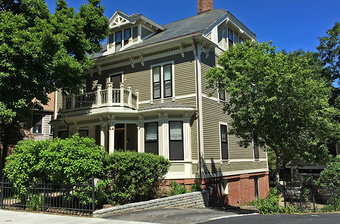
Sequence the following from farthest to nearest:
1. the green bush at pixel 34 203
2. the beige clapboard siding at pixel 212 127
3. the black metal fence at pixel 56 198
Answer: the beige clapboard siding at pixel 212 127 < the green bush at pixel 34 203 < the black metal fence at pixel 56 198

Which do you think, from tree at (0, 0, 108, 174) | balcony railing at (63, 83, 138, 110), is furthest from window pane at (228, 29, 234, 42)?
tree at (0, 0, 108, 174)

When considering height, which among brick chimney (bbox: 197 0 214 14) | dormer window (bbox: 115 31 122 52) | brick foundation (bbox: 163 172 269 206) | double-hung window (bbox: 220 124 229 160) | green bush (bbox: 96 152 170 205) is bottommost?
brick foundation (bbox: 163 172 269 206)

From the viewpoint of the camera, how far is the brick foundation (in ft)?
54.0

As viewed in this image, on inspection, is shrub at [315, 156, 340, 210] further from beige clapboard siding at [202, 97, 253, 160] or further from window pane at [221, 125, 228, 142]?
window pane at [221, 125, 228, 142]

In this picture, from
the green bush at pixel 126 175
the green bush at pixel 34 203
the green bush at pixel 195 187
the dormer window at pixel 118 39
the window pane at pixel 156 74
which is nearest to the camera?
the green bush at pixel 34 203

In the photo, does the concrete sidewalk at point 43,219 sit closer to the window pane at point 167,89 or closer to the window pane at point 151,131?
the window pane at point 151,131

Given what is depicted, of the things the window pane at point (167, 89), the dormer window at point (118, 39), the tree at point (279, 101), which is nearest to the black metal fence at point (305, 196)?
the tree at point (279, 101)

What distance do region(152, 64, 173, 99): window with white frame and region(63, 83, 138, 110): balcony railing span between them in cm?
132

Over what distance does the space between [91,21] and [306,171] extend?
31952mm

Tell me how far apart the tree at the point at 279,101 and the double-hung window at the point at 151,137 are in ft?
16.5

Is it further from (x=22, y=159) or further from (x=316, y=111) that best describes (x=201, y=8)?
(x=22, y=159)

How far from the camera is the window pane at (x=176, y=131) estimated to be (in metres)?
16.5

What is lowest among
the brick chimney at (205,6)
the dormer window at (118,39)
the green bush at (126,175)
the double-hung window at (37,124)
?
the green bush at (126,175)

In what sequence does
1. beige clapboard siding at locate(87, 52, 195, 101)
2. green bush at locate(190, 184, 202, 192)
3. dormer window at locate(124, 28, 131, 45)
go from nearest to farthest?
green bush at locate(190, 184, 202, 192), beige clapboard siding at locate(87, 52, 195, 101), dormer window at locate(124, 28, 131, 45)
